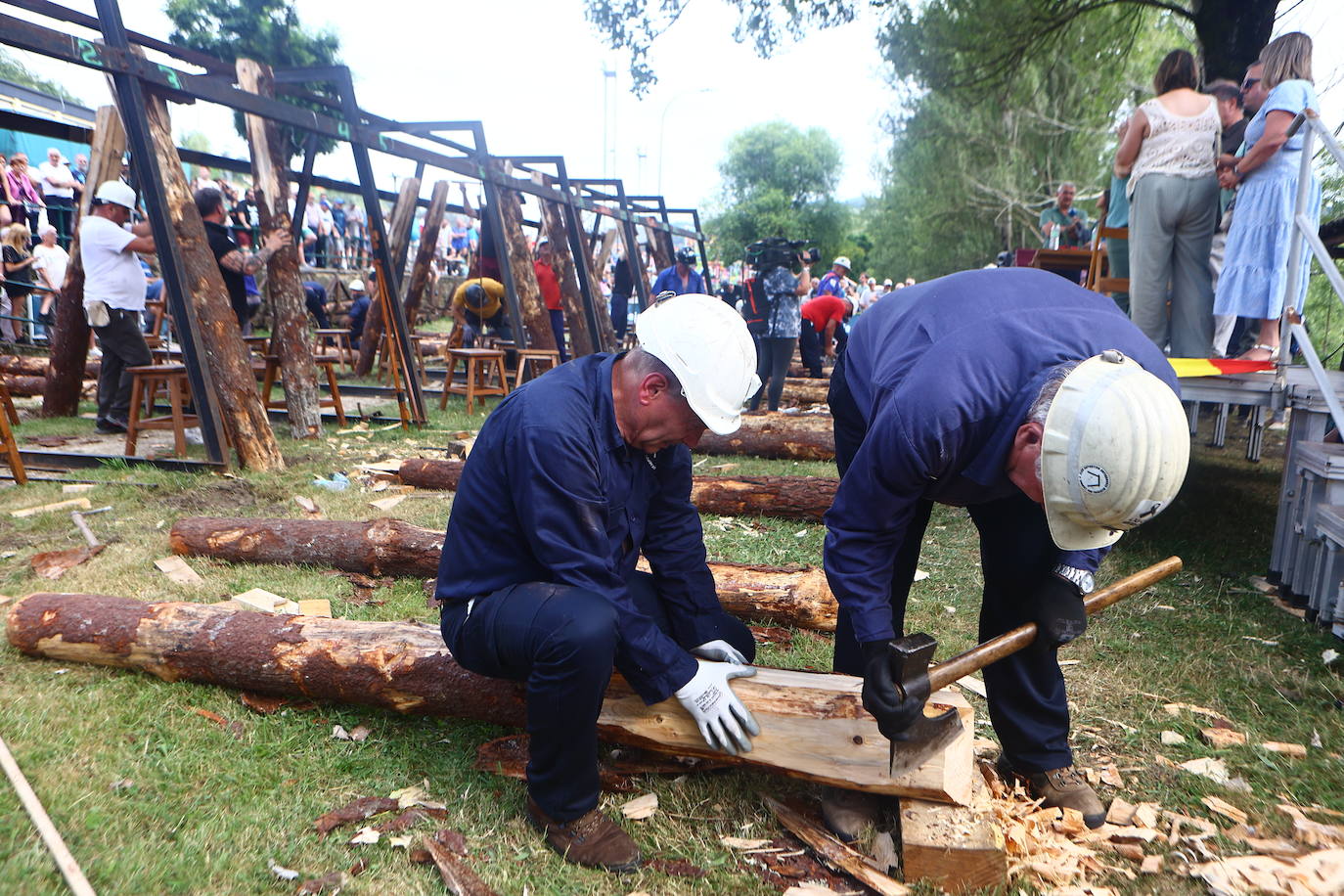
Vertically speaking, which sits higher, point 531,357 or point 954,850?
point 531,357

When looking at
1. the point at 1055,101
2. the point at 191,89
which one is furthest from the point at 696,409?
the point at 1055,101

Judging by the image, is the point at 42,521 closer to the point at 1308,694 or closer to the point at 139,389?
the point at 139,389

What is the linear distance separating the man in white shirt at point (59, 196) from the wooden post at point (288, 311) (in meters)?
6.94

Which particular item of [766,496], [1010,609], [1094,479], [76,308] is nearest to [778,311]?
[766,496]

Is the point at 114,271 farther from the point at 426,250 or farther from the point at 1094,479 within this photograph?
the point at 1094,479

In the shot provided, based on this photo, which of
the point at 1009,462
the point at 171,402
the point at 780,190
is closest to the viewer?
the point at 1009,462

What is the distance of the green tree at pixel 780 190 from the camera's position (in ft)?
200

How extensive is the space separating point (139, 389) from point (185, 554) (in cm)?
257

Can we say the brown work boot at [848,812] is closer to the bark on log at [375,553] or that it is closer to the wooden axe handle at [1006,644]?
the wooden axe handle at [1006,644]

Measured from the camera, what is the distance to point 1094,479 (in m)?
1.69

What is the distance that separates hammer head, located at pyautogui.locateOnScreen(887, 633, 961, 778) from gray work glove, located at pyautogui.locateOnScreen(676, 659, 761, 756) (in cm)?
40

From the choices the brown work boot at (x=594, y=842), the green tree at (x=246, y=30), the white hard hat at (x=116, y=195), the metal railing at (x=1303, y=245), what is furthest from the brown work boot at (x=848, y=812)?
the green tree at (x=246, y=30)

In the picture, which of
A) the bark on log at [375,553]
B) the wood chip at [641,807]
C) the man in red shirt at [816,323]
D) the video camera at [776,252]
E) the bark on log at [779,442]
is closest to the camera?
the wood chip at [641,807]

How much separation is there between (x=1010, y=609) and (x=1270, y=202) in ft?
12.2
